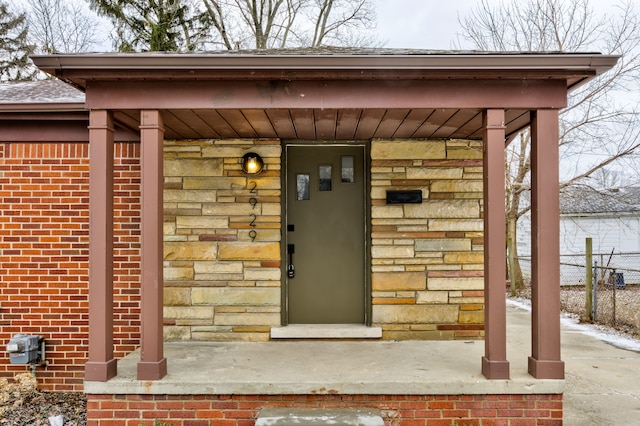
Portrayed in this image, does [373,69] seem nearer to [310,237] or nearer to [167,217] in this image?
[310,237]

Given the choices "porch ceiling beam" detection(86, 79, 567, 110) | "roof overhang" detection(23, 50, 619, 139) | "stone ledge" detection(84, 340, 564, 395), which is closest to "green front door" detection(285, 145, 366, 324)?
"stone ledge" detection(84, 340, 564, 395)

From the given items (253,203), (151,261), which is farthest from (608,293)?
(151,261)

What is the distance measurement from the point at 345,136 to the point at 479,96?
1.59 metres

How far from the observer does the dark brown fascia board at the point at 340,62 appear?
11.1ft

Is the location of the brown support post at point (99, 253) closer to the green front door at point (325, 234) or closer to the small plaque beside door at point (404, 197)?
the green front door at point (325, 234)

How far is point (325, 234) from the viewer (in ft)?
16.6

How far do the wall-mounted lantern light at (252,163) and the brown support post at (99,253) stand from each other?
1.52 meters

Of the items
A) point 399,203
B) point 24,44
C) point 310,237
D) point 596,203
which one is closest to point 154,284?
point 310,237

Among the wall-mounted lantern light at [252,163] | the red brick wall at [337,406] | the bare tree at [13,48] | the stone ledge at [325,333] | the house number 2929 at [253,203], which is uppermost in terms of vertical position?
the bare tree at [13,48]

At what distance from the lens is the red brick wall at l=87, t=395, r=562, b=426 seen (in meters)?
3.52

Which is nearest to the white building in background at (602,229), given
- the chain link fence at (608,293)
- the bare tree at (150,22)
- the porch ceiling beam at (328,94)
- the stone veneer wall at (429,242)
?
the chain link fence at (608,293)

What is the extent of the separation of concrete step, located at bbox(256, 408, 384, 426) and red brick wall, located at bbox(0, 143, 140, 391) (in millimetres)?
2046

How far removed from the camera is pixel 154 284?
11.7ft

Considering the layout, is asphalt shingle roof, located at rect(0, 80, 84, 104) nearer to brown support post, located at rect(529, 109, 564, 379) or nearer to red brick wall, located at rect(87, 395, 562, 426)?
red brick wall, located at rect(87, 395, 562, 426)
